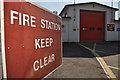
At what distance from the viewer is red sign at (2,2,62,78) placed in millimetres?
1000

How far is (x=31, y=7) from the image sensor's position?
1.27 m

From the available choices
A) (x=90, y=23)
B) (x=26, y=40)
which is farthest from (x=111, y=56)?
(x=90, y=23)

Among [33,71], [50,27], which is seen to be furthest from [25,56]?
[50,27]

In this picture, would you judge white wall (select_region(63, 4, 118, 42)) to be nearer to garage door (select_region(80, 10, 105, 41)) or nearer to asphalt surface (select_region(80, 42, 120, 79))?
garage door (select_region(80, 10, 105, 41))

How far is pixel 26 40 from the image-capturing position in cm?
119

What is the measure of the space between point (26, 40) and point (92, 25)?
19053mm

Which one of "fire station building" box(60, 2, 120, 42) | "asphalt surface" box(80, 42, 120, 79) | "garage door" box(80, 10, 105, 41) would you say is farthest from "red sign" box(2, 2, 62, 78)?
"garage door" box(80, 10, 105, 41)

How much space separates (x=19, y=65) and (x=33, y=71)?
244 mm

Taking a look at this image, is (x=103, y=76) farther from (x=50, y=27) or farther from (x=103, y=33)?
(x=103, y=33)

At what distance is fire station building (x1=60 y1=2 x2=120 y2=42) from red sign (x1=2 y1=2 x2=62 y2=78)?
55.0 feet

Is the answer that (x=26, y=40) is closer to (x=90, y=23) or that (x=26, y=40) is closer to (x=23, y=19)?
(x=23, y=19)

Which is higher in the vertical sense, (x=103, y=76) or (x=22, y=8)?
(x=22, y=8)

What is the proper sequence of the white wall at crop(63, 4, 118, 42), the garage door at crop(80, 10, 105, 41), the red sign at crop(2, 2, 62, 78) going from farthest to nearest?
the garage door at crop(80, 10, 105, 41)
the white wall at crop(63, 4, 118, 42)
the red sign at crop(2, 2, 62, 78)

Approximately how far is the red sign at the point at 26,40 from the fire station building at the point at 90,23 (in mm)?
16777
